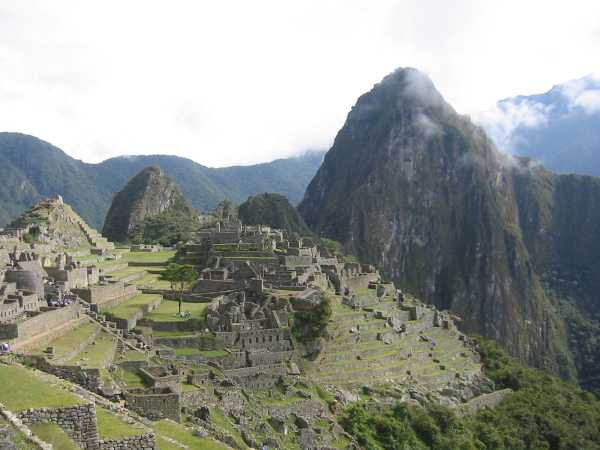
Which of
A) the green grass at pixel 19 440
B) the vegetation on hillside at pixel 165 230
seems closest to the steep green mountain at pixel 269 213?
the vegetation on hillside at pixel 165 230

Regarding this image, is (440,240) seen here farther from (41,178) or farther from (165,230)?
A: (165,230)

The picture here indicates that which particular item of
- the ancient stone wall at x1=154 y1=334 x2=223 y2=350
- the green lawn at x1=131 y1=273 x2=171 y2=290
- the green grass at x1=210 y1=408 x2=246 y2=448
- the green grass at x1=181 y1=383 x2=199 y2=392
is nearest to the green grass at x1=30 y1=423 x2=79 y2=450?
the green grass at x1=210 y1=408 x2=246 y2=448

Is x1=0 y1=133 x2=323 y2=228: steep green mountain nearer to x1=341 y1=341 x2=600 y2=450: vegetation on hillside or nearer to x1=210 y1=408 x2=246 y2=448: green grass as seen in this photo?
x1=341 y1=341 x2=600 y2=450: vegetation on hillside

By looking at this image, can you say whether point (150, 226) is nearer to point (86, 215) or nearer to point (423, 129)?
point (86, 215)

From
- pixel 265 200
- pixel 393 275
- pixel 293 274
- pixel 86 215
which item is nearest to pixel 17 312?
pixel 293 274

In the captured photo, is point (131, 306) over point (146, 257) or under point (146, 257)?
under

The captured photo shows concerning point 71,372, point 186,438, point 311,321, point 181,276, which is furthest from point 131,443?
point 181,276

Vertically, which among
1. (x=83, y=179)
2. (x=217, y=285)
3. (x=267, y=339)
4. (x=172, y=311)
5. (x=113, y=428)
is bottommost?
(x=267, y=339)
